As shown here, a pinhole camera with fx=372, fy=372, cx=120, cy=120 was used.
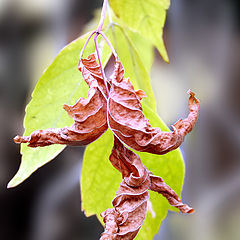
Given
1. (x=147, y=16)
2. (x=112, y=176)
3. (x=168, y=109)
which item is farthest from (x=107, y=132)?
(x=168, y=109)

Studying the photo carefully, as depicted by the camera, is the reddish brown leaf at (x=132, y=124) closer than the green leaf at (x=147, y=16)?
Yes

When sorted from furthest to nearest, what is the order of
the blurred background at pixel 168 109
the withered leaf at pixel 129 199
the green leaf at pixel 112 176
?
the blurred background at pixel 168 109 < the green leaf at pixel 112 176 < the withered leaf at pixel 129 199

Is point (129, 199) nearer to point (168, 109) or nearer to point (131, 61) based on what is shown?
point (131, 61)

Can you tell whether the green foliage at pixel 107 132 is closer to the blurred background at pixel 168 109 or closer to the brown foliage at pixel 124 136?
the brown foliage at pixel 124 136

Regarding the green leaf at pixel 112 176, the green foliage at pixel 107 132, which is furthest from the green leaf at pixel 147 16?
the green leaf at pixel 112 176

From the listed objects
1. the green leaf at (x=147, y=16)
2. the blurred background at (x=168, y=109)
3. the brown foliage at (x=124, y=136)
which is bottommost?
the blurred background at (x=168, y=109)

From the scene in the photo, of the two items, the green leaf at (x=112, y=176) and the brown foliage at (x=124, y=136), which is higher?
the brown foliage at (x=124, y=136)

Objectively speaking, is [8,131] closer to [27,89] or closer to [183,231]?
[27,89]

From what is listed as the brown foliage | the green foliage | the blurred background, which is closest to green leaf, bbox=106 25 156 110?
the green foliage
